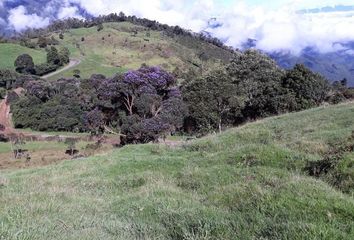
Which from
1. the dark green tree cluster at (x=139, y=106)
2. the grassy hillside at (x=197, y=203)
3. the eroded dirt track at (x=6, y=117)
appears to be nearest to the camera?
the grassy hillside at (x=197, y=203)

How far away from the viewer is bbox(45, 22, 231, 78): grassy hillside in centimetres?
13725

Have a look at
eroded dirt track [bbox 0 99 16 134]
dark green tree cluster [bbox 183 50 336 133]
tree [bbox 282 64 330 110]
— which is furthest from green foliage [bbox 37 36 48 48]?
tree [bbox 282 64 330 110]

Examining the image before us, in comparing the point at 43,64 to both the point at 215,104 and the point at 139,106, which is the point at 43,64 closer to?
the point at 215,104

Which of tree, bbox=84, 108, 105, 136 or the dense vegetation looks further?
tree, bbox=84, 108, 105, 136

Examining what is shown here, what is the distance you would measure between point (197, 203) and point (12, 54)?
436 feet

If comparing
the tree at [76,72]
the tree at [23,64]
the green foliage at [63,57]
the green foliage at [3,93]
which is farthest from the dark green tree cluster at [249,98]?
the green foliage at [63,57]

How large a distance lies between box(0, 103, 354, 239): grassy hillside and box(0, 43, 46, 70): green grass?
11801cm

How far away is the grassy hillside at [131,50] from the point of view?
Result: 13725 centimetres

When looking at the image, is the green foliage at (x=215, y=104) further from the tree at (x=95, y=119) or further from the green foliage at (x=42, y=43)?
the green foliage at (x=42, y=43)

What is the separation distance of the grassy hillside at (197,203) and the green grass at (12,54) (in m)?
→ 118

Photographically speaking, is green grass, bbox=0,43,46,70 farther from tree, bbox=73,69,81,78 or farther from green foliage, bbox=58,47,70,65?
tree, bbox=73,69,81,78

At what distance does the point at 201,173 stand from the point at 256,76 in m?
43.3

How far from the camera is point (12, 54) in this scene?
130 meters

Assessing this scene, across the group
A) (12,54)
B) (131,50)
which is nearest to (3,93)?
(12,54)
